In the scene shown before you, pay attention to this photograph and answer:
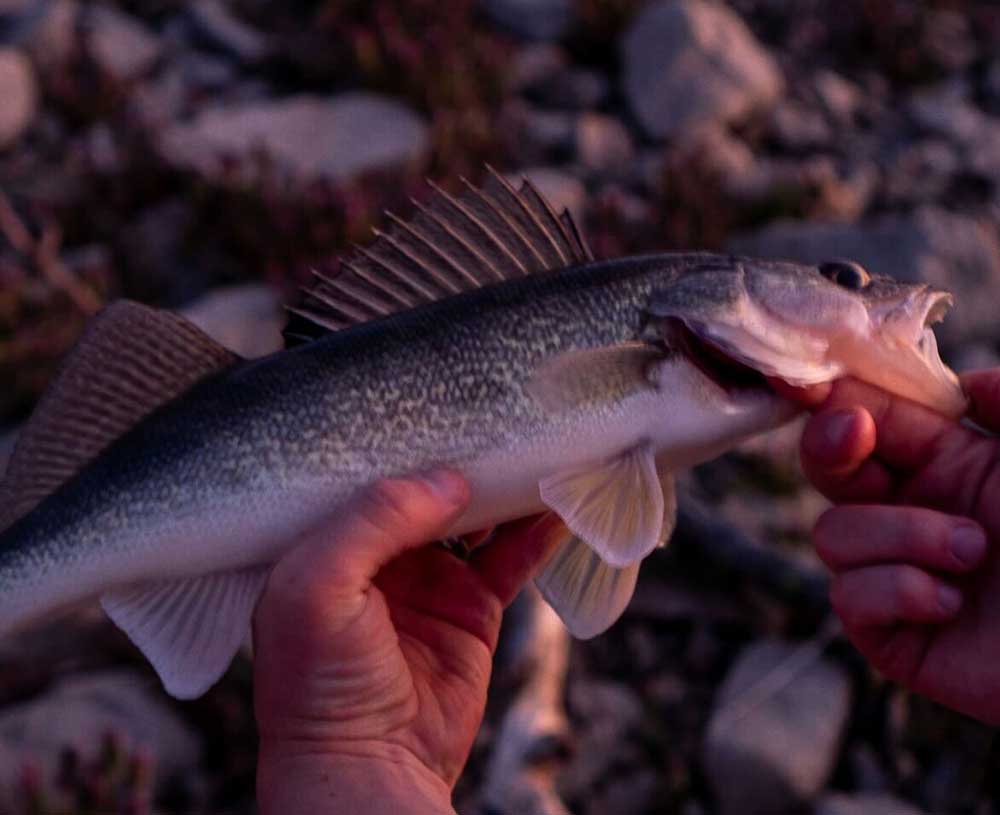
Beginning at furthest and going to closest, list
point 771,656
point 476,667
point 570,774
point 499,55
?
point 499,55 → point 771,656 → point 570,774 → point 476,667

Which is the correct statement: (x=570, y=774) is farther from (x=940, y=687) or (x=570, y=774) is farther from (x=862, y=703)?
(x=940, y=687)

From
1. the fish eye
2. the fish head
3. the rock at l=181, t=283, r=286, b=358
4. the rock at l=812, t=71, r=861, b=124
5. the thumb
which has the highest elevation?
the fish eye

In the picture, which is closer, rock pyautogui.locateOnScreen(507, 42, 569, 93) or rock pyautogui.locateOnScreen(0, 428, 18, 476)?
rock pyautogui.locateOnScreen(0, 428, 18, 476)

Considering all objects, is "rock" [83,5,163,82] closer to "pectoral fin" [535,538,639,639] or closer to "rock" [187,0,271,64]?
"rock" [187,0,271,64]

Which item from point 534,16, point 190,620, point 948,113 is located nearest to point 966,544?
point 190,620

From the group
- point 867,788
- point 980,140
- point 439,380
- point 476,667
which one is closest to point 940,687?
point 476,667

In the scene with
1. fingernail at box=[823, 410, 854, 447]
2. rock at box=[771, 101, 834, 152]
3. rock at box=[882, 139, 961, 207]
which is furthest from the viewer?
rock at box=[771, 101, 834, 152]

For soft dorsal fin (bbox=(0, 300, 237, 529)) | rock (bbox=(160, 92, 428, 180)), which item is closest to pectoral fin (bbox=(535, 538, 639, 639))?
soft dorsal fin (bbox=(0, 300, 237, 529))

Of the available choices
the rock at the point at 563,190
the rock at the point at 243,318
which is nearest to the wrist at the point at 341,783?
the rock at the point at 243,318

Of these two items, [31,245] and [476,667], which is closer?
[476,667]
